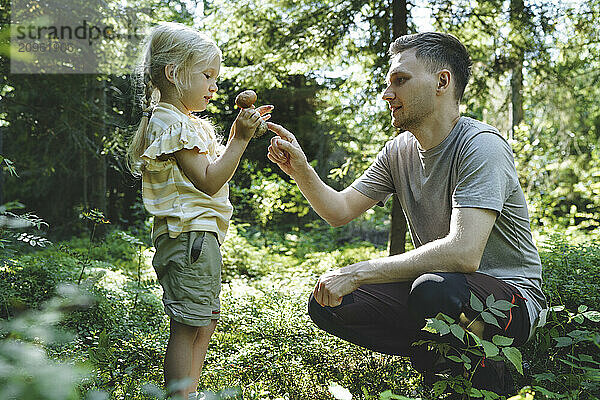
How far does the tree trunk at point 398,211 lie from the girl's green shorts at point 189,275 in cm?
279

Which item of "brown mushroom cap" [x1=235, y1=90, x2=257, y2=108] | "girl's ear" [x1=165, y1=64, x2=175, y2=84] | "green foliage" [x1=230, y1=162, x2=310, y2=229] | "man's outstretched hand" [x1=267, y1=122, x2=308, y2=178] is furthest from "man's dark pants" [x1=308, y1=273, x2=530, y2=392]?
"green foliage" [x1=230, y1=162, x2=310, y2=229]

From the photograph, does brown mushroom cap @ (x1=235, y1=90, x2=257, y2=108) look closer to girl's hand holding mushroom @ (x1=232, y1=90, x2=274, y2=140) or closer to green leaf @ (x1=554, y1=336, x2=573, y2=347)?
girl's hand holding mushroom @ (x1=232, y1=90, x2=274, y2=140)

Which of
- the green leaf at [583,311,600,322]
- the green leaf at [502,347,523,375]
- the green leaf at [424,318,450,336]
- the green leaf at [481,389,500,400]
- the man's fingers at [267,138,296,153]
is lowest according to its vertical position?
the green leaf at [481,389,500,400]

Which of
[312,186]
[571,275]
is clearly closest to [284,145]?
[312,186]

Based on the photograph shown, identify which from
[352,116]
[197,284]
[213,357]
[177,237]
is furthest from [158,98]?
[352,116]

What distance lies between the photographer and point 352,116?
197 inches

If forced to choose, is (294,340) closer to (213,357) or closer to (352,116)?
(213,357)

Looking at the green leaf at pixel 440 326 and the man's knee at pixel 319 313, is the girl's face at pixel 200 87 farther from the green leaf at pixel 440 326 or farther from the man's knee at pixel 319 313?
the green leaf at pixel 440 326

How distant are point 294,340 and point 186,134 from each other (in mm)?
1306

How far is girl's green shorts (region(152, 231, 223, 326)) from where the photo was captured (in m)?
1.97

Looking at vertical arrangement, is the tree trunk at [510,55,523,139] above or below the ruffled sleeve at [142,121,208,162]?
above

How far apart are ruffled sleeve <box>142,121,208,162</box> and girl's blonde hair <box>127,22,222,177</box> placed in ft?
0.36

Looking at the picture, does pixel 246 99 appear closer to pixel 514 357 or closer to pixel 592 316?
pixel 514 357

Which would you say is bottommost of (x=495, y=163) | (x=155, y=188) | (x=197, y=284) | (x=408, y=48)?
(x=197, y=284)
